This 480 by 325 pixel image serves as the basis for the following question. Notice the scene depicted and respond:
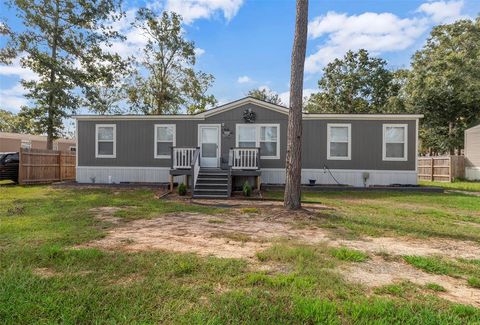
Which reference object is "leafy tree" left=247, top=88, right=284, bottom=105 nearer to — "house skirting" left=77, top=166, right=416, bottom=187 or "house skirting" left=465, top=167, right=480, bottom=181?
"house skirting" left=465, top=167, right=480, bottom=181

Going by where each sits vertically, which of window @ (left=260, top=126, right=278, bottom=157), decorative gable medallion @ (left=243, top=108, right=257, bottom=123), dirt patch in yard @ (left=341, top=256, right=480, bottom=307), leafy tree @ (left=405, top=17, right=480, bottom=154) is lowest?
dirt patch in yard @ (left=341, top=256, right=480, bottom=307)

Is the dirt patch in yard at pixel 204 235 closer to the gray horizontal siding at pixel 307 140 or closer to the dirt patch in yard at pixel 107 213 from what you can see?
the dirt patch in yard at pixel 107 213

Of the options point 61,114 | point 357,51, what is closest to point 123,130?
point 61,114

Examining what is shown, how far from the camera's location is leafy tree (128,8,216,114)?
70.4 feet

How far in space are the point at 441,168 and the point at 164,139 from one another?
16034 mm

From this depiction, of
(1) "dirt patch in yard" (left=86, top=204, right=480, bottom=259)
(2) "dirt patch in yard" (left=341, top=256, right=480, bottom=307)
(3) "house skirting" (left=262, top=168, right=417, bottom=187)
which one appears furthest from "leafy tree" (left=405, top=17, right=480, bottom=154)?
(2) "dirt patch in yard" (left=341, top=256, right=480, bottom=307)

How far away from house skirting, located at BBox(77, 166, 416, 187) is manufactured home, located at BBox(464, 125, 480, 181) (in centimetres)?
913

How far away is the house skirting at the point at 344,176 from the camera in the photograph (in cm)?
1241

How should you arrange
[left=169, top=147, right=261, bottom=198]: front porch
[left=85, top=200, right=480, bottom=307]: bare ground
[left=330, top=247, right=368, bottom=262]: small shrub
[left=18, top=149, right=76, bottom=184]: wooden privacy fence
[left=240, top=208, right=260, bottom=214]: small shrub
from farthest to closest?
[left=18, top=149, right=76, bottom=184]: wooden privacy fence, [left=169, top=147, right=261, bottom=198]: front porch, [left=240, top=208, right=260, bottom=214]: small shrub, [left=330, top=247, right=368, bottom=262]: small shrub, [left=85, top=200, right=480, bottom=307]: bare ground

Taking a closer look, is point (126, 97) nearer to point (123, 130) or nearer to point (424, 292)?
point (123, 130)

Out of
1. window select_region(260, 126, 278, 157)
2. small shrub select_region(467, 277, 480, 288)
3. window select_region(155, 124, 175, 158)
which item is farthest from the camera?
window select_region(155, 124, 175, 158)

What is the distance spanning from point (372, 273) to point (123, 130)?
1237 cm

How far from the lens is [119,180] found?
13383 millimetres

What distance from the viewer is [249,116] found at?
492 inches
